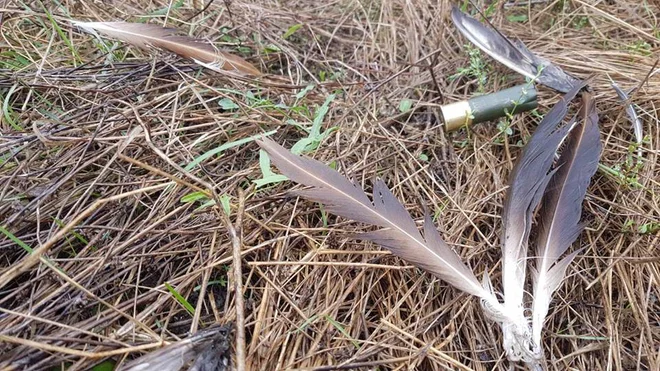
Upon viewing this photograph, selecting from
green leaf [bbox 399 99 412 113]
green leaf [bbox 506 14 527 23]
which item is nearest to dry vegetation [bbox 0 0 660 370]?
green leaf [bbox 399 99 412 113]

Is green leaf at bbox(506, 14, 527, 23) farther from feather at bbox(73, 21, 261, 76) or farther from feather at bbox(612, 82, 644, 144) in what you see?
feather at bbox(73, 21, 261, 76)

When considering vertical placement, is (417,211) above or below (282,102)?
below

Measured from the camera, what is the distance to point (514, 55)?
1773mm

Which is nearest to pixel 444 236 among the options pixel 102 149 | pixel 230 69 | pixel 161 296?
pixel 161 296

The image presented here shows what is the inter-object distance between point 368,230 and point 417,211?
190mm

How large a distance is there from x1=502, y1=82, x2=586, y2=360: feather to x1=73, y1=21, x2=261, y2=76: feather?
3.29 ft

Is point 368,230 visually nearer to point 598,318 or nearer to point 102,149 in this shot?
point 598,318

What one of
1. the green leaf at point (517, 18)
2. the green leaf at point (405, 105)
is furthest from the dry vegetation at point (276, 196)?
the green leaf at point (517, 18)

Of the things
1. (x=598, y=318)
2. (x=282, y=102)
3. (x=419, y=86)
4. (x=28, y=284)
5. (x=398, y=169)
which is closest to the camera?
(x=28, y=284)

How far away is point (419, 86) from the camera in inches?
72.3

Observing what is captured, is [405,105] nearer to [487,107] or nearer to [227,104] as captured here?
[487,107]

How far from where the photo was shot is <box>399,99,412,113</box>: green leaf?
172 centimetres

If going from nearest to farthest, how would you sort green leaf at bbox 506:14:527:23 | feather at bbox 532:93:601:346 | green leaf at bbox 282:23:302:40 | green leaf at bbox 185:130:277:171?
feather at bbox 532:93:601:346
green leaf at bbox 185:130:277:171
green leaf at bbox 282:23:302:40
green leaf at bbox 506:14:527:23

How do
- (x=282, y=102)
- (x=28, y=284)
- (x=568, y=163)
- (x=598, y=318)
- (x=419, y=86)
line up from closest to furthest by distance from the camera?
(x=28, y=284) < (x=598, y=318) < (x=568, y=163) < (x=282, y=102) < (x=419, y=86)
